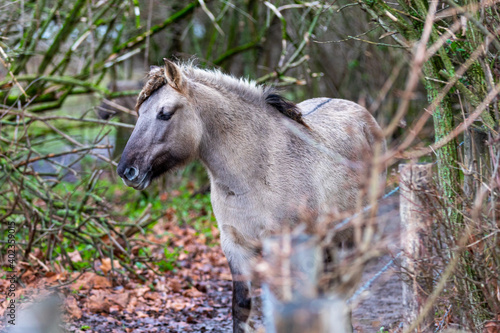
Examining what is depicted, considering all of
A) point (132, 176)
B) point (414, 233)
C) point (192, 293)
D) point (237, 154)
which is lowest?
point (192, 293)

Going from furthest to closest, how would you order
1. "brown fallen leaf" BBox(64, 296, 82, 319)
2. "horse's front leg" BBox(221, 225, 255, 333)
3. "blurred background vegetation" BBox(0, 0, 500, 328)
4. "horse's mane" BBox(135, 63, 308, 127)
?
1. "brown fallen leaf" BBox(64, 296, 82, 319)
2. "horse's mane" BBox(135, 63, 308, 127)
3. "horse's front leg" BBox(221, 225, 255, 333)
4. "blurred background vegetation" BBox(0, 0, 500, 328)

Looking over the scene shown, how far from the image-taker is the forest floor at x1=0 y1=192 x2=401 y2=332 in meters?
4.92

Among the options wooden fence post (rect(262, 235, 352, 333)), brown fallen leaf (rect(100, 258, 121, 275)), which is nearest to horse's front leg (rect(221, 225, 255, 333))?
brown fallen leaf (rect(100, 258, 121, 275))

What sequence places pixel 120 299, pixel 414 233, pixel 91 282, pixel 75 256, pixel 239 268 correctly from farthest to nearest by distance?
pixel 75 256 < pixel 91 282 < pixel 120 299 < pixel 239 268 < pixel 414 233

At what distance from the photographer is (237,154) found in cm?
420

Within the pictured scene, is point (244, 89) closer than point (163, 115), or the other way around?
point (163, 115)

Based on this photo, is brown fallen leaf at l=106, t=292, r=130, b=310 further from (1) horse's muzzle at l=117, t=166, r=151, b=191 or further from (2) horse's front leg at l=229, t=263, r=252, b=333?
(1) horse's muzzle at l=117, t=166, r=151, b=191

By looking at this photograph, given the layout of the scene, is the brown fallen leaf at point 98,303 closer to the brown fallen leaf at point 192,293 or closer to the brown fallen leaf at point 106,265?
the brown fallen leaf at point 106,265

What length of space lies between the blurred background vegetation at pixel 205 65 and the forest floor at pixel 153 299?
25cm

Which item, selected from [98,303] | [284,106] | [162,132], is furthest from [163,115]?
[98,303]

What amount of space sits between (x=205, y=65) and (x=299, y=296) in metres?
8.20

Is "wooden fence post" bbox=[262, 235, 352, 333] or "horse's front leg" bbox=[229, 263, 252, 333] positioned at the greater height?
"wooden fence post" bbox=[262, 235, 352, 333]

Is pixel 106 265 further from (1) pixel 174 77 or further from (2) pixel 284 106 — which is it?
(2) pixel 284 106

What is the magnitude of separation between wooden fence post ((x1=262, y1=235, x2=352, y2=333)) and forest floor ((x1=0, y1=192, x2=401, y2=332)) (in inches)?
102
